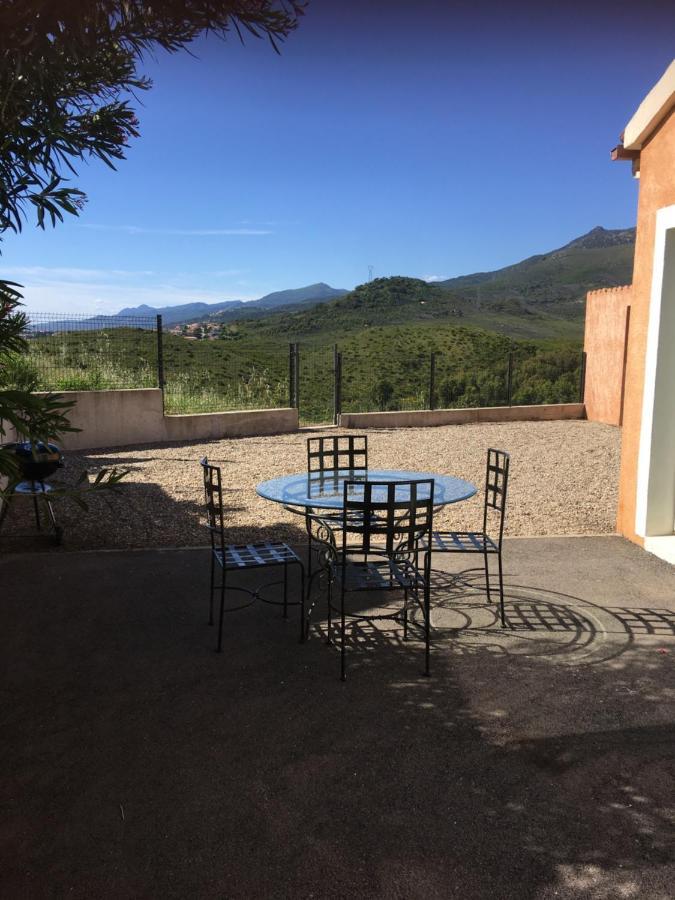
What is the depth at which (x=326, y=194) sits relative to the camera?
24.7 meters

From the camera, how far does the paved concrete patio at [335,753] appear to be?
85.0 inches

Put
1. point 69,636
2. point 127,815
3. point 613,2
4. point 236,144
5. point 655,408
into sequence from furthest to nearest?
point 236,144
point 655,408
point 69,636
point 127,815
point 613,2

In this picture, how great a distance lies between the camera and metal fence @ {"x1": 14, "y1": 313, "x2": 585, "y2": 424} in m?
11.3

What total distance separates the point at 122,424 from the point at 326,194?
1619 cm

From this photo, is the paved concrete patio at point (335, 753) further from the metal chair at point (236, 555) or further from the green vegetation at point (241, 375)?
the green vegetation at point (241, 375)

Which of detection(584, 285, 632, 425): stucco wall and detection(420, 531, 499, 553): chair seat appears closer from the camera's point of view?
detection(420, 531, 499, 553): chair seat

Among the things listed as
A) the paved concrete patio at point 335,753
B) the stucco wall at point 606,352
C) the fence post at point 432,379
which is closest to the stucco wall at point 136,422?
the fence post at point 432,379

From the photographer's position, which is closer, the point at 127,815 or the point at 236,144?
the point at 127,815

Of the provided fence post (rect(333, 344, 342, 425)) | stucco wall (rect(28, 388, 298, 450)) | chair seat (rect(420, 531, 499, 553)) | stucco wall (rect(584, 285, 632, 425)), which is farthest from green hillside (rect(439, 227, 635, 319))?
chair seat (rect(420, 531, 499, 553))

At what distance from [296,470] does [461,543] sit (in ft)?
16.9

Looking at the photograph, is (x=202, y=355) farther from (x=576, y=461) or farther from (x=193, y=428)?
(x=576, y=461)

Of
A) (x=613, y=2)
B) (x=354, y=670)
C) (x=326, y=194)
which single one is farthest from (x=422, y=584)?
(x=326, y=194)

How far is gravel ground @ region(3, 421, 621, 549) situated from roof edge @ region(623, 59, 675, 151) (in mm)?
3306

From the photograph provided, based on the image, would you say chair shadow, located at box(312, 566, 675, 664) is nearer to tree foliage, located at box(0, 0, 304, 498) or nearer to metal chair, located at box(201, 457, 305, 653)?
metal chair, located at box(201, 457, 305, 653)
